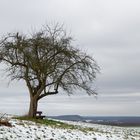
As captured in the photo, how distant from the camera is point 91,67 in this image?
4450cm

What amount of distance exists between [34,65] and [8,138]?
18720 millimetres

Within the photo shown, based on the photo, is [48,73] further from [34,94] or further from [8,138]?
[8,138]

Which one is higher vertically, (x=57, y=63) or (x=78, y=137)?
(x=57, y=63)

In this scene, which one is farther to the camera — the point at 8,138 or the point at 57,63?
the point at 57,63

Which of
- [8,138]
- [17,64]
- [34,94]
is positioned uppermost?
[17,64]

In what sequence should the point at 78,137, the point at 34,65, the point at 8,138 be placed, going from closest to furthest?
the point at 8,138 < the point at 78,137 < the point at 34,65

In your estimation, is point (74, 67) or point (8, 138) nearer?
point (8, 138)

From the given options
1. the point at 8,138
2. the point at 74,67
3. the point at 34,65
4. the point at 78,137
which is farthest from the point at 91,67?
the point at 8,138

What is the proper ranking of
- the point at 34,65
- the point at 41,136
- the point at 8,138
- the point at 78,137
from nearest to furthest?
the point at 8,138
the point at 41,136
the point at 78,137
the point at 34,65

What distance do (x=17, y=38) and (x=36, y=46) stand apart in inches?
84.5

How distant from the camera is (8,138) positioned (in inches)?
971

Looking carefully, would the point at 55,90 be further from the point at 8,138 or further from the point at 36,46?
the point at 8,138

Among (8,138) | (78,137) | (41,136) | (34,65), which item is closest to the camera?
(8,138)

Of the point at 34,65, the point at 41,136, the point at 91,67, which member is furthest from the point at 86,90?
the point at 41,136
